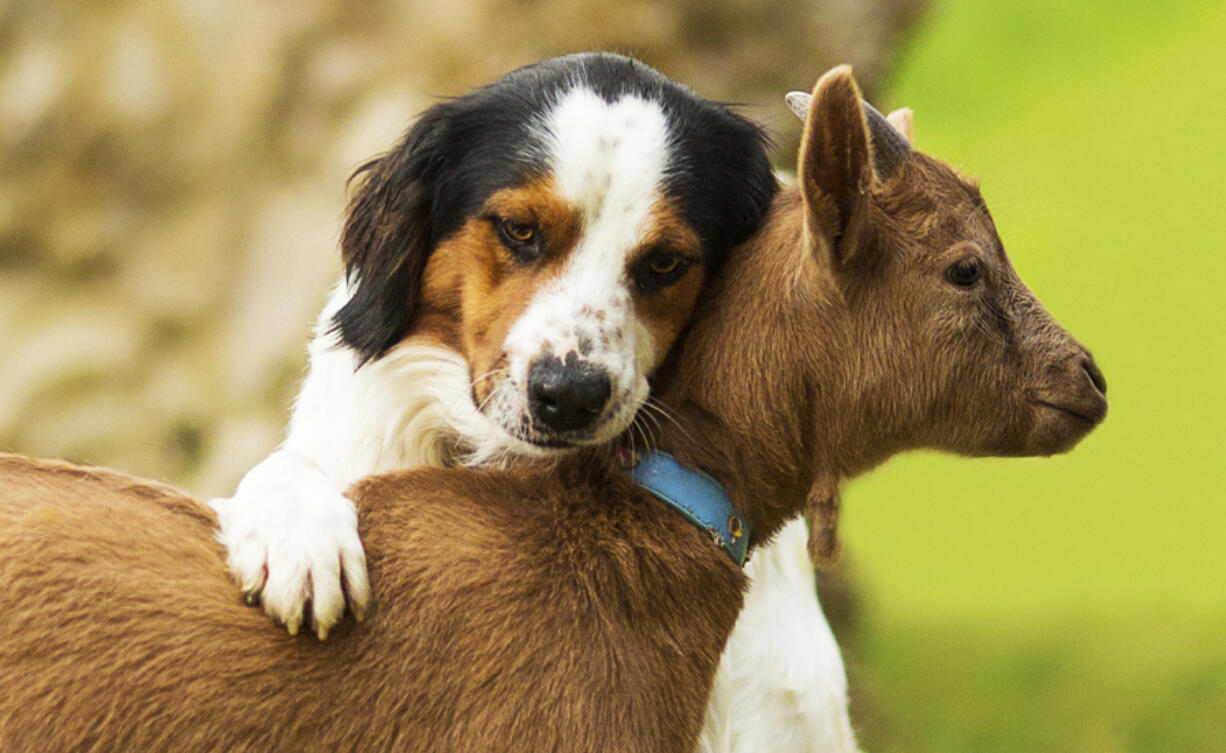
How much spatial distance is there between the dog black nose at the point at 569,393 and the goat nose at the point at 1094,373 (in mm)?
769

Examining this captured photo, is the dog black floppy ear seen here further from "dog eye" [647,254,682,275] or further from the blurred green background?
the blurred green background

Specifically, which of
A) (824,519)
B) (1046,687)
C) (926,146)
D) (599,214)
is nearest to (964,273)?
(824,519)

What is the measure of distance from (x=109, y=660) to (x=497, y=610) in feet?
1.73

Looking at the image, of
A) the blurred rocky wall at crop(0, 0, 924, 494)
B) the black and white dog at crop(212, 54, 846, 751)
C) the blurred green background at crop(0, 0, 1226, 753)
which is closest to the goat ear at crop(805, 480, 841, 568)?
the black and white dog at crop(212, 54, 846, 751)

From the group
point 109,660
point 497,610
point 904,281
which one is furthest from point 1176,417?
point 109,660

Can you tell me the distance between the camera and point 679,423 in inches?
84.1

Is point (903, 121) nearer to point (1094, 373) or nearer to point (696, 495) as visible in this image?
point (1094, 373)

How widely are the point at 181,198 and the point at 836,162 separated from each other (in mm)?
4340

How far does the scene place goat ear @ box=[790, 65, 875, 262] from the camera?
1.89 metres

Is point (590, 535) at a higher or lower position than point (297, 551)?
higher

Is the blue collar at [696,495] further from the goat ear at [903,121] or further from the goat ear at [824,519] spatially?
the goat ear at [903,121]

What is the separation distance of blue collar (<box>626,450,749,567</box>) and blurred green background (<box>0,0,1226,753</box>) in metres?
2.90

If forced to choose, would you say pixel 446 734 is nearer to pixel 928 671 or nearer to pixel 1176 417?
pixel 928 671

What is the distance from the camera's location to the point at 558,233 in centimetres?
233
